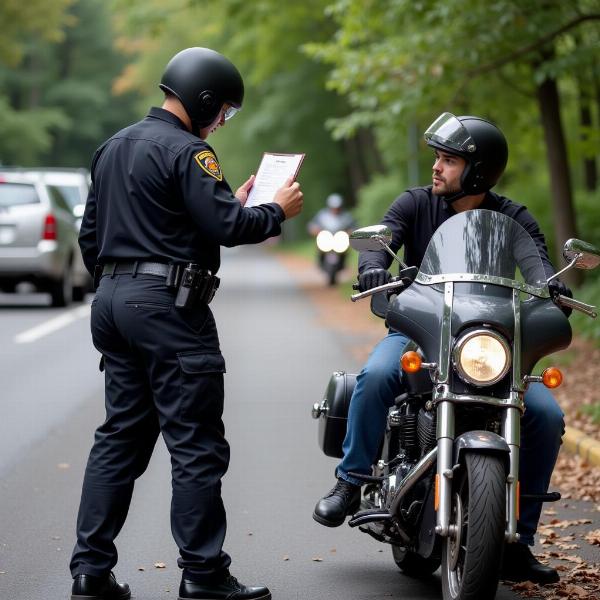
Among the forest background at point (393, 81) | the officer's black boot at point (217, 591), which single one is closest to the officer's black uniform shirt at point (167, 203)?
the officer's black boot at point (217, 591)

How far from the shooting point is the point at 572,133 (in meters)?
28.1

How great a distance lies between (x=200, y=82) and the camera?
480cm

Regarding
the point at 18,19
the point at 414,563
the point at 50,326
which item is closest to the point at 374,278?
the point at 414,563

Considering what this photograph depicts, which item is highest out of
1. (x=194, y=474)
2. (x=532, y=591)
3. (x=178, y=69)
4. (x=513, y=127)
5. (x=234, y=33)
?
(x=234, y=33)

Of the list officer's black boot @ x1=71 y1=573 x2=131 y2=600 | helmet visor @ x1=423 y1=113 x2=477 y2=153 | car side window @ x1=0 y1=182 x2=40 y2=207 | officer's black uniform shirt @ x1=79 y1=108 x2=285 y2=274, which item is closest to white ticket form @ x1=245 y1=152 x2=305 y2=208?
officer's black uniform shirt @ x1=79 y1=108 x2=285 y2=274

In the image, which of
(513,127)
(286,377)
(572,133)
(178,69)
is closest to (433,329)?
(178,69)

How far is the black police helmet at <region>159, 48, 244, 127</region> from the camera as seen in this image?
15.8 ft

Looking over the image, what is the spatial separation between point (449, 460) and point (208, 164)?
4.31ft

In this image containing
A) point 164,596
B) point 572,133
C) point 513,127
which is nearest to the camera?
point 164,596

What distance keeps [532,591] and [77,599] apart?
171cm

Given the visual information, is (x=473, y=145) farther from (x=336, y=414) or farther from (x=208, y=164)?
(x=336, y=414)

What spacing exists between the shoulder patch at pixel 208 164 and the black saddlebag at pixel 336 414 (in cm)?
124

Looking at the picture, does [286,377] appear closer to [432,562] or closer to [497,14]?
[497,14]

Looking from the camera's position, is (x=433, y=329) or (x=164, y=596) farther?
(x=164, y=596)
